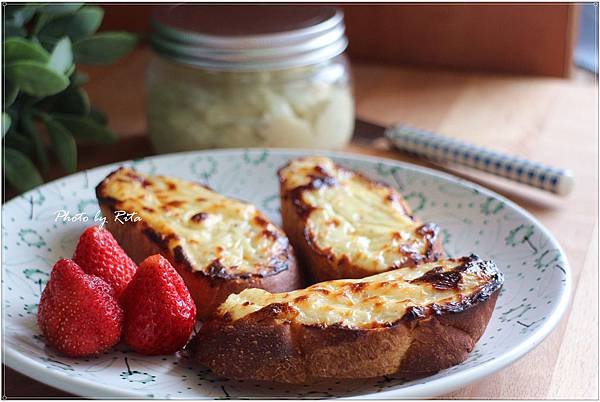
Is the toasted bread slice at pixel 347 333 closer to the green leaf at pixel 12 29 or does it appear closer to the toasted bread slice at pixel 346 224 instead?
the toasted bread slice at pixel 346 224

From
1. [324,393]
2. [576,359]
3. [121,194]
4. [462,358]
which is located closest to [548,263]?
[576,359]

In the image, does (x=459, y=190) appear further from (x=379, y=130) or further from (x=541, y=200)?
(x=379, y=130)

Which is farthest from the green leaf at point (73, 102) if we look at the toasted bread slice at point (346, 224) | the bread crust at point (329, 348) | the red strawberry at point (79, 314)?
the bread crust at point (329, 348)

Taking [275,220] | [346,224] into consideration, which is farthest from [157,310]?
[275,220]

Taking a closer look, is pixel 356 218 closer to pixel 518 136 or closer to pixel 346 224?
pixel 346 224

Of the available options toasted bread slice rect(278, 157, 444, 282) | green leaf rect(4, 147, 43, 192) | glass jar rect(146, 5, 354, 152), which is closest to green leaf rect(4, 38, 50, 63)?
green leaf rect(4, 147, 43, 192)

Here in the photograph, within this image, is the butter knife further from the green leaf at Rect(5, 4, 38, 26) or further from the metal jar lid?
the green leaf at Rect(5, 4, 38, 26)
